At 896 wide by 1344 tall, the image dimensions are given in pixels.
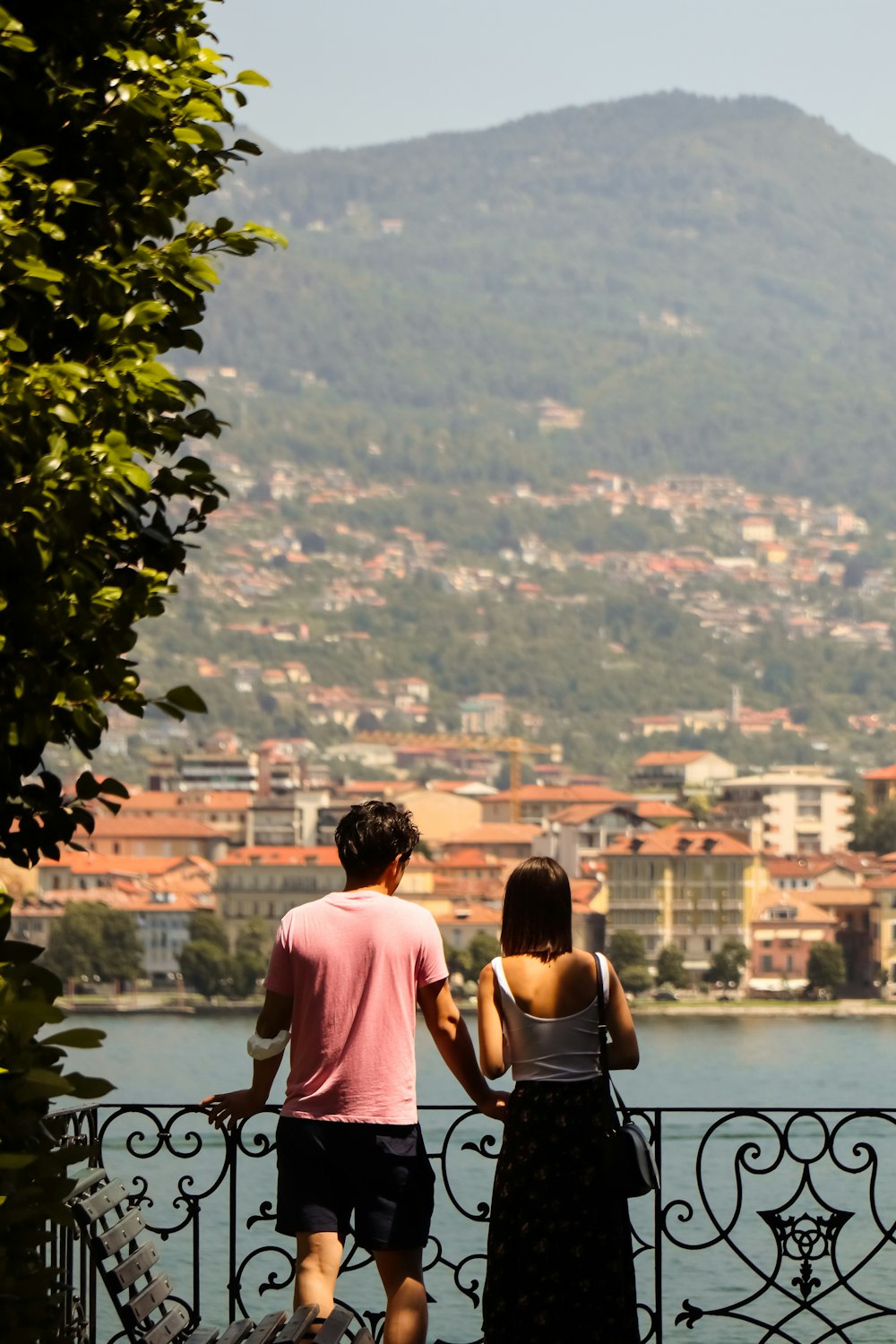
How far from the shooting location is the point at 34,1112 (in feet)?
6.91

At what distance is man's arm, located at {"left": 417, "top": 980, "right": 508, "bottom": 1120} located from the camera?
3.24 m

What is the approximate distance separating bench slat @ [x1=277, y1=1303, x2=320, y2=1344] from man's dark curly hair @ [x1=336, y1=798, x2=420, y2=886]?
0.67 meters

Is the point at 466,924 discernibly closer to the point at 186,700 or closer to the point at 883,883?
the point at 883,883

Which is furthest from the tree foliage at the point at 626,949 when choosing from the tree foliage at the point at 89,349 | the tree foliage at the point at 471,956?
the tree foliage at the point at 89,349

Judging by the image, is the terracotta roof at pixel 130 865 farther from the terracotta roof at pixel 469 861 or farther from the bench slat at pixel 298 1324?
the bench slat at pixel 298 1324

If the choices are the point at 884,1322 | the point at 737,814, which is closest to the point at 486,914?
the point at 737,814

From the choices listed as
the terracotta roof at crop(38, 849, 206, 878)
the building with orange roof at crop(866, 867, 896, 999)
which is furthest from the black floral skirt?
the terracotta roof at crop(38, 849, 206, 878)

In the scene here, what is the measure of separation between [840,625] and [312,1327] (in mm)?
158134

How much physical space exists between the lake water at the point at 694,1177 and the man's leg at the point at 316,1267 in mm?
623

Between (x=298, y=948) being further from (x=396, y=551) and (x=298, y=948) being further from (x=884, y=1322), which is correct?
(x=396, y=551)

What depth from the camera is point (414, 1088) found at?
323 cm

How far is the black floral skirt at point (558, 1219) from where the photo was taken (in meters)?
3.22

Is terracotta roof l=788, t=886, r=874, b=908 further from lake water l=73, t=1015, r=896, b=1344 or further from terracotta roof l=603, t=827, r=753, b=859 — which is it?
lake water l=73, t=1015, r=896, b=1344

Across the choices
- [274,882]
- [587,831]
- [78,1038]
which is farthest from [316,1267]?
[587,831]
